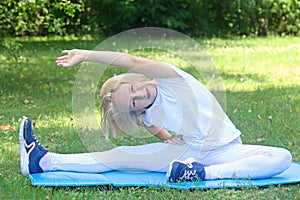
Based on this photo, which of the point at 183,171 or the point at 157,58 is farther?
the point at 157,58

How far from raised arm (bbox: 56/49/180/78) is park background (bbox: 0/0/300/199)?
0.71m

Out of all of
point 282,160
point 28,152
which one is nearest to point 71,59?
point 28,152

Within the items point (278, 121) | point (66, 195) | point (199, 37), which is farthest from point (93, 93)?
point (199, 37)

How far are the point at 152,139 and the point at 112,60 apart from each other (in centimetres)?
148

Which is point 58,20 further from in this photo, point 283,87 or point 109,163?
point 109,163

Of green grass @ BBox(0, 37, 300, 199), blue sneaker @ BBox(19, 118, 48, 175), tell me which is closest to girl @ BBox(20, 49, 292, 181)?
blue sneaker @ BBox(19, 118, 48, 175)

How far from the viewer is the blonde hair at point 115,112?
405 cm

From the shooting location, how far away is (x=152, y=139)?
17.2ft

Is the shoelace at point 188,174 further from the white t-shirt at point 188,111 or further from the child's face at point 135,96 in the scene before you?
the child's face at point 135,96

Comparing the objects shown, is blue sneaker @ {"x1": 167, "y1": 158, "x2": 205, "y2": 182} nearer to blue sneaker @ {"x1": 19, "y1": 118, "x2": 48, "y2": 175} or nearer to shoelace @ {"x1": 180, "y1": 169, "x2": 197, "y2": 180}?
shoelace @ {"x1": 180, "y1": 169, "x2": 197, "y2": 180}

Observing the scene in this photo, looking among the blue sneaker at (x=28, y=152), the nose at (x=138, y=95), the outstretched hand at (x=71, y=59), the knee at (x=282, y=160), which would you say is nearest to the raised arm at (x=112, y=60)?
the outstretched hand at (x=71, y=59)

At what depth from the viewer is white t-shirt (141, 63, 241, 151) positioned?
4.05 meters

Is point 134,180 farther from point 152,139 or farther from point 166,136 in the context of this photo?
point 152,139

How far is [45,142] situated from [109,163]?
3.56 ft
